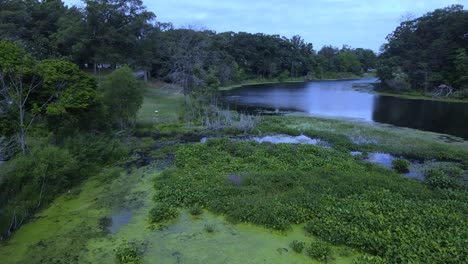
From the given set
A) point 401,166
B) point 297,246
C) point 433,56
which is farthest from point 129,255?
point 433,56

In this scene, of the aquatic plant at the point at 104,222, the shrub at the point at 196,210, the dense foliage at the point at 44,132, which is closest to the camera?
the aquatic plant at the point at 104,222

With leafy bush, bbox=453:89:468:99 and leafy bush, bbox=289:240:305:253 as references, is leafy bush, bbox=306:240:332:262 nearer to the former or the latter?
leafy bush, bbox=289:240:305:253

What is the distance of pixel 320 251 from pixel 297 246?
1.82 feet

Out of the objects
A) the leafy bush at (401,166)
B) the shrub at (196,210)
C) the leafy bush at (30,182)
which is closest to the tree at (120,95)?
the leafy bush at (30,182)

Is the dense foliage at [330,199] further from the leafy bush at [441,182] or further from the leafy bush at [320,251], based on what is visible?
the leafy bush at [441,182]

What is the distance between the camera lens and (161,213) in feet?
30.1

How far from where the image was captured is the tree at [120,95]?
57.7ft

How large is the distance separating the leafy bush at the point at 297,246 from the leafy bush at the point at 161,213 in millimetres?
3554

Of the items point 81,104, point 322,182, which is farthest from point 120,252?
point 81,104

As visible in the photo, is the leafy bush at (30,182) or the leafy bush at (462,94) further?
the leafy bush at (462,94)

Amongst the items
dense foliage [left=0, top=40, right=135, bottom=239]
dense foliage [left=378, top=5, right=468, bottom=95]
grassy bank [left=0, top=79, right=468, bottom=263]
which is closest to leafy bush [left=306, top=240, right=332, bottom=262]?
grassy bank [left=0, top=79, right=468, bottom=263]

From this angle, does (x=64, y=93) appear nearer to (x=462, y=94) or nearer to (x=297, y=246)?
(x=297, y=246)

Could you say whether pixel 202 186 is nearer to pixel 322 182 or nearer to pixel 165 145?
pixel 322 182

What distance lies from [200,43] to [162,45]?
889cm
